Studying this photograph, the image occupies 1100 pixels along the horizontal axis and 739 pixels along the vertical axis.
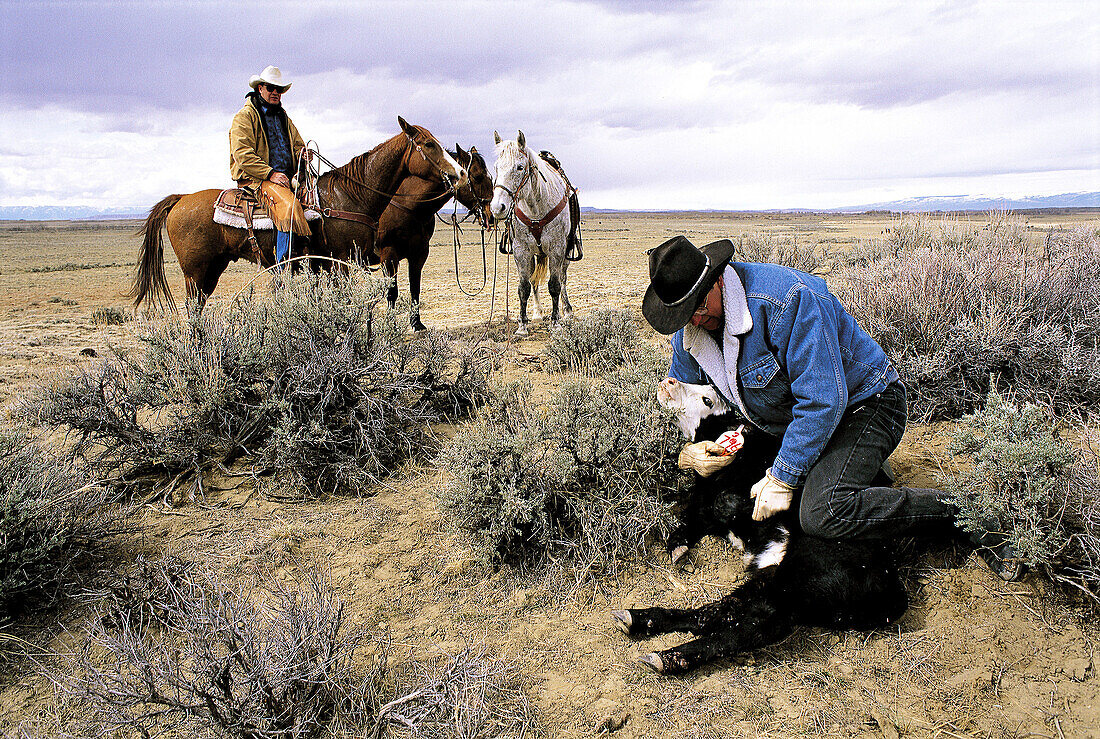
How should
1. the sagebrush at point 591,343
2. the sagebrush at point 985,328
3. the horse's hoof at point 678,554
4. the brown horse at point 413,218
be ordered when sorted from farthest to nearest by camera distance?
the brown horse at point 413,218 → the sagebrush at point 591,343 → the sagebrush at point 985,328 → the horse's hoof at point 678,554

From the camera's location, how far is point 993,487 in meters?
2.53

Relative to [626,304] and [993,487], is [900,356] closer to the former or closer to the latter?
[993,487]

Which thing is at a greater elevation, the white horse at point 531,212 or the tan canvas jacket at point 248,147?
the tan canvas jacket at point 248,147

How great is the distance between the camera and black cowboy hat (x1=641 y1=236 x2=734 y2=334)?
2.38m

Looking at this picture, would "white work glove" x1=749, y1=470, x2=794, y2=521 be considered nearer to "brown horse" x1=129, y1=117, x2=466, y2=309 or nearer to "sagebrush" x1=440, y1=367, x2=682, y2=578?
"sagebrush" x1=440, y1=367, x2=682, y2=578

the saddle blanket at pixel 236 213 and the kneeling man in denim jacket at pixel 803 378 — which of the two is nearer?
the kneeling man in denim jacket at pixel 803 378

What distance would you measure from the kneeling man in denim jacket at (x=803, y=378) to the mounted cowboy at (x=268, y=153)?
15.5ft

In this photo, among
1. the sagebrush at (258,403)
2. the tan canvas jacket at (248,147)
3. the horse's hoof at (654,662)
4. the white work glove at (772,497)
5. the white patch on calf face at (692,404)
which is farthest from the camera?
the tan canvas jacket at (248,147)

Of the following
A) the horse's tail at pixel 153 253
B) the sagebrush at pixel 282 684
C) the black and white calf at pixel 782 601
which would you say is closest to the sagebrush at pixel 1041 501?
the black and white calf at pixel 782 601

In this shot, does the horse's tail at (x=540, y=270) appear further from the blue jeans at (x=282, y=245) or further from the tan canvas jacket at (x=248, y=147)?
the tan canvas jacket at (x=248, y=147)

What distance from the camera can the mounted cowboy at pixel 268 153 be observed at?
599 cm

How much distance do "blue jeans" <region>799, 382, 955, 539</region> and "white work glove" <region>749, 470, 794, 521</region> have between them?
0.07m

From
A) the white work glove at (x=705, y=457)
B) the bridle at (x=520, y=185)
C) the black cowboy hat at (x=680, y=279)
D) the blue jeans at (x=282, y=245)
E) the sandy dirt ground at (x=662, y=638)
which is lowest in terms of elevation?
the sandy dirt ground at (x=662, y=638)

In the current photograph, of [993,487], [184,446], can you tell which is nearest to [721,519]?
[993,487]
